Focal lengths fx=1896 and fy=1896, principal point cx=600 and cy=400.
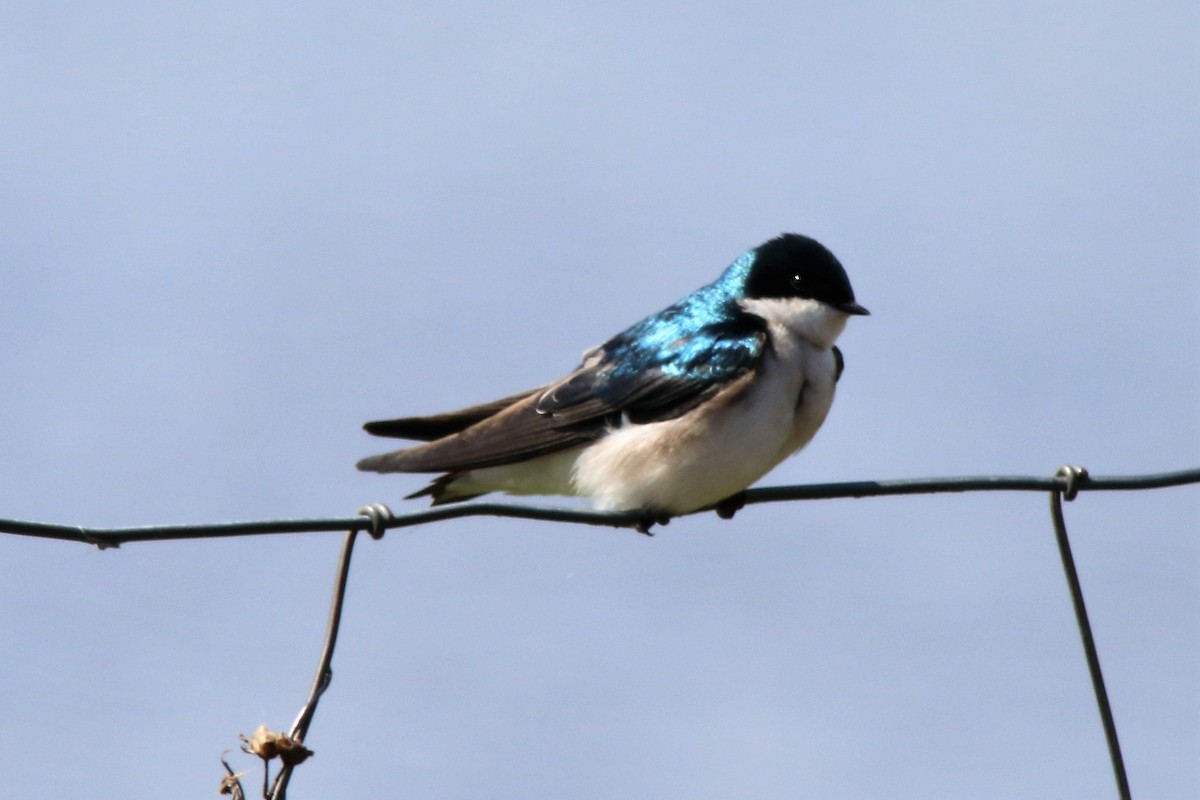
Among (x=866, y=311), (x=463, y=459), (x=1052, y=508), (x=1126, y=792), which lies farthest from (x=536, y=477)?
(x=1126, y=792)

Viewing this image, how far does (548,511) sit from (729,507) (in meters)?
1.87

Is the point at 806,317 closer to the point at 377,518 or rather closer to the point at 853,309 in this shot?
the point at 853,309

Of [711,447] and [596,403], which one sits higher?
[596,403]

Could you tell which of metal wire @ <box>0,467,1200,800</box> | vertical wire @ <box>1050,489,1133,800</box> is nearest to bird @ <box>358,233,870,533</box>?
metal wire @ <box>0,467,1200,800</box>

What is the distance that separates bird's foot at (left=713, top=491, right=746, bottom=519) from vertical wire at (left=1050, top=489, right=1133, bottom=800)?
180 cm

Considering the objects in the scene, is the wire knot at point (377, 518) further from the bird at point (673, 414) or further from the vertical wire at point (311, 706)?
the bird at point (673, 414)

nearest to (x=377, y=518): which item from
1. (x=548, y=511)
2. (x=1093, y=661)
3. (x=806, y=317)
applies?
(x=548, y=511)

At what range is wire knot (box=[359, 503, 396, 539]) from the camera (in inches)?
124

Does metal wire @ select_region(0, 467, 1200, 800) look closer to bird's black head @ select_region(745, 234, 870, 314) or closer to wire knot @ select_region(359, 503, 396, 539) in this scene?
wire knot @ select_region(359, 503, 396, 539)

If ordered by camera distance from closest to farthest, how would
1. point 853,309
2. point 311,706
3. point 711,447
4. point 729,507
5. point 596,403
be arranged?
point 311,706 < point 711,447 < point 729,507 < point 596,403 < point 853,309

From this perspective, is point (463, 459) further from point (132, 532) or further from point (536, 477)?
point (132, 532)

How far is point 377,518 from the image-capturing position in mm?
3148

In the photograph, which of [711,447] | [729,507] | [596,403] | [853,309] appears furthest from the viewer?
[853,309]

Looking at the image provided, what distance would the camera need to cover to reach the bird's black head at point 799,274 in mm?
5555
